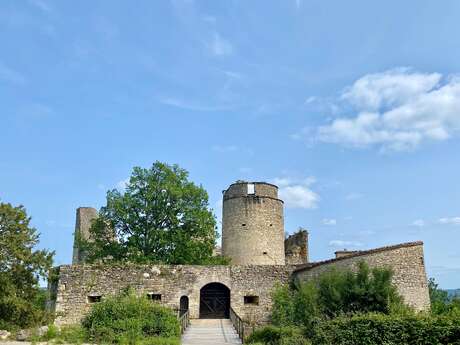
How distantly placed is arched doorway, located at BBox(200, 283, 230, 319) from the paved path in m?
0.95

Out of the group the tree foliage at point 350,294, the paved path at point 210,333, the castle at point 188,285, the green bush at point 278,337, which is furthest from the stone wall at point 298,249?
the green bush at point 278,337

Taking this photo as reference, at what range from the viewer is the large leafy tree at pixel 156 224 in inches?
1107

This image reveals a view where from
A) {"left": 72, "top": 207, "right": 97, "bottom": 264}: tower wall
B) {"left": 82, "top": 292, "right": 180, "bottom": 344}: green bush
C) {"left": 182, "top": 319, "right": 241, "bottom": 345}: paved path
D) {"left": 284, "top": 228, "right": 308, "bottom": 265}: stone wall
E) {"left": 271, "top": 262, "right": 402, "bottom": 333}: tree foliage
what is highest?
{"left": 72, "top": 207, "right": 97, "bottom": 264}: tower wall

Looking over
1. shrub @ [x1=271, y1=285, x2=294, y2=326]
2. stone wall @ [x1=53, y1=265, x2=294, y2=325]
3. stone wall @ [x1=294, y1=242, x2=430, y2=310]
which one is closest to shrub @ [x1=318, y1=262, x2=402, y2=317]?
stone wall @ [x1=294, y1=242, x2=430, y2=310]

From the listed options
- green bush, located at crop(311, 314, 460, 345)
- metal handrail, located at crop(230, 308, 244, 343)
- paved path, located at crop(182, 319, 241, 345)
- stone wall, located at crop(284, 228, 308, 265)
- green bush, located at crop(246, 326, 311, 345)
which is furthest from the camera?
stone wall, located at crop(284, 228, 308, 265)

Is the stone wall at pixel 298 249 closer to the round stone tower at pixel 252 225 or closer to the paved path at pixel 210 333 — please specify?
the round stone tower at pixel 252 225

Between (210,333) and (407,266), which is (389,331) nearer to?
(210,333)

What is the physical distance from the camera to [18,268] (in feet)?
57.7

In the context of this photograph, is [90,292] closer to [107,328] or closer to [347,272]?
[107,328]

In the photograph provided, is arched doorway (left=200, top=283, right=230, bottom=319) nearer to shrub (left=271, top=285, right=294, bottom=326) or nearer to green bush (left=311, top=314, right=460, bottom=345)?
shrub (left=271, top=285, right=294, bottom=326)

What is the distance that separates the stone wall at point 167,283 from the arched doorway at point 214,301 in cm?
76

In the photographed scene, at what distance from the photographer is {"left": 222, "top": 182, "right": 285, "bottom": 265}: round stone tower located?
3038 centimetres

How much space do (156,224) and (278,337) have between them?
16.2m

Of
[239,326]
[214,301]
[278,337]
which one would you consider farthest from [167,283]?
[278,337]
